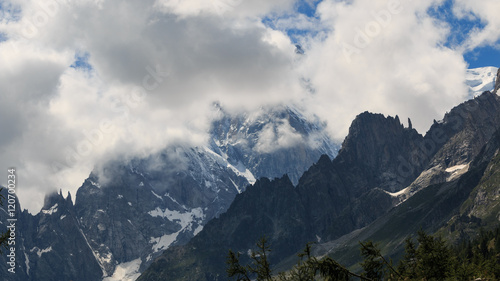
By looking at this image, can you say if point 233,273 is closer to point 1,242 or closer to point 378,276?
point 378,276

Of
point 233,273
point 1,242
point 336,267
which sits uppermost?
point 1,242

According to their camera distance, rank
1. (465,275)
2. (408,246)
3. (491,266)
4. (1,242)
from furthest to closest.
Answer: (491,266)
(408,246)
(465,275)
(1,242)

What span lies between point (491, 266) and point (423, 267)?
103 ft

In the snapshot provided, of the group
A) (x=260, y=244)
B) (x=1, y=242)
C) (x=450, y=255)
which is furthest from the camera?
(x=450, y=255)

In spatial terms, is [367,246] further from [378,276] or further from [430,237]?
[430,237]

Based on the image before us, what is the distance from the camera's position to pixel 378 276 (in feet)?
215

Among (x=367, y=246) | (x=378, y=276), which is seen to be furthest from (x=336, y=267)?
(x=378, y=276)

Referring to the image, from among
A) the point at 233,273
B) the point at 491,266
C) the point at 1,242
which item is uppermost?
the point at 1,242

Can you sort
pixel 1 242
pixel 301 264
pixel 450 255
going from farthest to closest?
pixel 450 255 < pixel 301 264 < pixel 1 242

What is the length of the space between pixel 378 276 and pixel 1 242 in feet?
112

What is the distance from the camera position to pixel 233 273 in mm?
63094

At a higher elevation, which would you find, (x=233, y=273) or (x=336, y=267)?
(x=233, y=273)

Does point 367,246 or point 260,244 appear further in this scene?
point 260,244

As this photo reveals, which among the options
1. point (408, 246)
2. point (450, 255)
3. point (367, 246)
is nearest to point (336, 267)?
point (367, 246)
